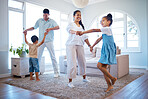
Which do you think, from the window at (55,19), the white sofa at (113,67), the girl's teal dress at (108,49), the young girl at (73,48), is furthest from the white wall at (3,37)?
the girl's teal dress at (108,49)

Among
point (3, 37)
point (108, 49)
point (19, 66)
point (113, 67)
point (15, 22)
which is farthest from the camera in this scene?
point (15, 22)

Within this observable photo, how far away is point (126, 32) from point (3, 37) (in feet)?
13.8

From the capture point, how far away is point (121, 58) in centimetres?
338

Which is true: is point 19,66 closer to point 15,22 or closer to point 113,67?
point 15,22

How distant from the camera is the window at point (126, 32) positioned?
530 centimetres

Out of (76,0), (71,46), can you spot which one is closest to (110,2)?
(76,0)

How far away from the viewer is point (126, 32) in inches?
216

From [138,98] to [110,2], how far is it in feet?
15.4

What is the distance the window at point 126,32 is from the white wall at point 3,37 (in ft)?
13.0

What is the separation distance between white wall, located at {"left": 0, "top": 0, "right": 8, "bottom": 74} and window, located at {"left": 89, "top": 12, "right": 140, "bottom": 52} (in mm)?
3976

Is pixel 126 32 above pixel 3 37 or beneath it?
above

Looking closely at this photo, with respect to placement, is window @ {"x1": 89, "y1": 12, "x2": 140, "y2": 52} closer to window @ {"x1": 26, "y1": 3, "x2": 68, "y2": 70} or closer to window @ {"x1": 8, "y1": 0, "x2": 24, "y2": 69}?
window @ {"x1": 26, "y1": 3, "x2": 68, "y2": 70}

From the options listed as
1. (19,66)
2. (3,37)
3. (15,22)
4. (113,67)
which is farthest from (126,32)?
(3,37)

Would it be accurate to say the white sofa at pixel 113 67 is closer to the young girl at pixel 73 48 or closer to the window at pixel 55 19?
the young girl at pixel 73 48
